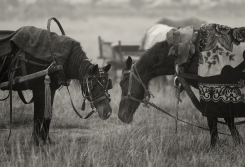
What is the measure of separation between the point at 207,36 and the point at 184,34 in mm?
264

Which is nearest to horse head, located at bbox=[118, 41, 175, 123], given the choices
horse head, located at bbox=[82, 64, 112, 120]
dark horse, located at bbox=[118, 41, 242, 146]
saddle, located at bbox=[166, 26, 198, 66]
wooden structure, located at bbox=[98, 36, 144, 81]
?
dark horse, located at bbox=[118, 41, 242, 146]

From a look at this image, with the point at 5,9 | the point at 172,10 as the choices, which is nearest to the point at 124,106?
the point at 5,9

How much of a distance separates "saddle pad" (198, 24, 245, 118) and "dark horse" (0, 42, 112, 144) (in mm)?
1109

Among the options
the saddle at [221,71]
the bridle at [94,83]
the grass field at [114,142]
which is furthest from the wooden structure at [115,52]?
the saddle at [221,71]

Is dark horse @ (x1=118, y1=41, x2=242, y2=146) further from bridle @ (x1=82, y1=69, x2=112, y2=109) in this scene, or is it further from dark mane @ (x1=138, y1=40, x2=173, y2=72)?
bridle @ (x1=82, y1=69, x2=112, y2=109)

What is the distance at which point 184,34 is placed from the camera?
4215 mm

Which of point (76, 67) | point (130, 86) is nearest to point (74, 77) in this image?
point (76, 67)

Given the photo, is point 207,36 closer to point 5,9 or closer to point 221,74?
point 221,74

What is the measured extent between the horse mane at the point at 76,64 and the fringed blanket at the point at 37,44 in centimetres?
10

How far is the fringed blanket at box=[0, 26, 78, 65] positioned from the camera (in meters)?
4.21

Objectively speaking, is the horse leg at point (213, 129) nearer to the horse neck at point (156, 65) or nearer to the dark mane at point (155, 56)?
the horse neck at point (156, 65)

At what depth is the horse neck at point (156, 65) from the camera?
4.47m

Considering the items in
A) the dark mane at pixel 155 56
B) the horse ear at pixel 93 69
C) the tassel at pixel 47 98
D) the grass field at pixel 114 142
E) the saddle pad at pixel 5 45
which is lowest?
the grass field at pixel 114 142

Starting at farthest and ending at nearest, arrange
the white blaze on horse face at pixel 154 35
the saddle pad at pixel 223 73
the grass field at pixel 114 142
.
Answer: the white blaze on horse face at pixel 154 35
the saddle pad at pixel 223 73
the grass field at pixel 114 142
